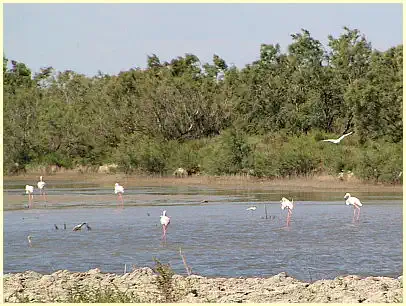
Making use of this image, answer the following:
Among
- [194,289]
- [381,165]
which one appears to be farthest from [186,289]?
[381,165]

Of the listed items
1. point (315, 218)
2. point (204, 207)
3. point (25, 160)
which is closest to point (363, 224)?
point (315, 218)

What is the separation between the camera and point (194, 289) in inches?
448

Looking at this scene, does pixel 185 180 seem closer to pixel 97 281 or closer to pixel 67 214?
pixel 67 214

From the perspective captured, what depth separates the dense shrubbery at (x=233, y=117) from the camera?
46125mm

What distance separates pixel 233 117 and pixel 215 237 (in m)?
37.5

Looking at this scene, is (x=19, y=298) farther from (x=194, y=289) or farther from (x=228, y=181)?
(x=228, y=181)

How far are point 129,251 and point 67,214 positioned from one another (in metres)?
9.80

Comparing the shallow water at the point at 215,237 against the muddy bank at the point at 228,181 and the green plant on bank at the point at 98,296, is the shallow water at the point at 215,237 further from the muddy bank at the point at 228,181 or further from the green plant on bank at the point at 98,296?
the muddy bank at the point at 228,181

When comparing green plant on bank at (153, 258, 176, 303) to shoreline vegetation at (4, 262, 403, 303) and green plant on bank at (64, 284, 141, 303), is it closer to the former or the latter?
shoreline vegetation at (4, 262, 403, 303)

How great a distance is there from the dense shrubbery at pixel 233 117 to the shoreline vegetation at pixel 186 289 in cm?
3033

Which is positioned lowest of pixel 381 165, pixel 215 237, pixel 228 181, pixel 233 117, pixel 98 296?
pixel 215 237

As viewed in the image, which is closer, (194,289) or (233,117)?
(194,289)

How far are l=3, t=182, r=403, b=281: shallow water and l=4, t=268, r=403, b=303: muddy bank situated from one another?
88.4 inches

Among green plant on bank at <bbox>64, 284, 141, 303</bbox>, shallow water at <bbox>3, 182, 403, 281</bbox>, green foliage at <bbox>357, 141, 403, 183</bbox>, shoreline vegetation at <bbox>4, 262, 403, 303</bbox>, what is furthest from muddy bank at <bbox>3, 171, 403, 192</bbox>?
green plant on bank at <bbox>64, 284, 141, 303</bbox>
